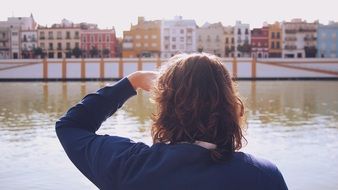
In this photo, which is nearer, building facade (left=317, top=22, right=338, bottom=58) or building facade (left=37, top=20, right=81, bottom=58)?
building facade (left=317, top=22, right=338, bottom=58)

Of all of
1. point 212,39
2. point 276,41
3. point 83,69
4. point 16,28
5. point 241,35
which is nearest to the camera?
point 83,69

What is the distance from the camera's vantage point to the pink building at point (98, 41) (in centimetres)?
6488

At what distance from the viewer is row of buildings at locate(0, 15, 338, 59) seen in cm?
6388

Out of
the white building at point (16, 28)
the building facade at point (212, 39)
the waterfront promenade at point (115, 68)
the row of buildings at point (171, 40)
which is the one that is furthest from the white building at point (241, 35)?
the white building at point (16, 28)

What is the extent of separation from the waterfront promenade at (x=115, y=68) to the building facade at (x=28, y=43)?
15793 mm

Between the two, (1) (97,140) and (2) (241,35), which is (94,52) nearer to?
(2) (241,35)

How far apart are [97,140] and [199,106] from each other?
24 centimetres

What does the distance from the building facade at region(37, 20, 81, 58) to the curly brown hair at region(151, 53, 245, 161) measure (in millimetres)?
64055

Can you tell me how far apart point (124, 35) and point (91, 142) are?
215ft

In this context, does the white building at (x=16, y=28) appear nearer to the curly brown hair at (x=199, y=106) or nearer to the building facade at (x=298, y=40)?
the building facade at (x=298, y=40)

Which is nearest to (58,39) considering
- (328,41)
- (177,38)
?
(177,38)

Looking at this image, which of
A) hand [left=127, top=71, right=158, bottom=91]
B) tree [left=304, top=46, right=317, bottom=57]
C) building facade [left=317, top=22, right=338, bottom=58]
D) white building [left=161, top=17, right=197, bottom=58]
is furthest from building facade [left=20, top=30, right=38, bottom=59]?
hand [left=127, top=71, right=158, bottom=91]

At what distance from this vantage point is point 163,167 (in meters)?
1.20

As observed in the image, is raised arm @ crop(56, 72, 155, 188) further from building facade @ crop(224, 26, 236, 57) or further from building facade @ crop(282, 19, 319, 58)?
building facade @ crop(224, 26, 236, 57)
